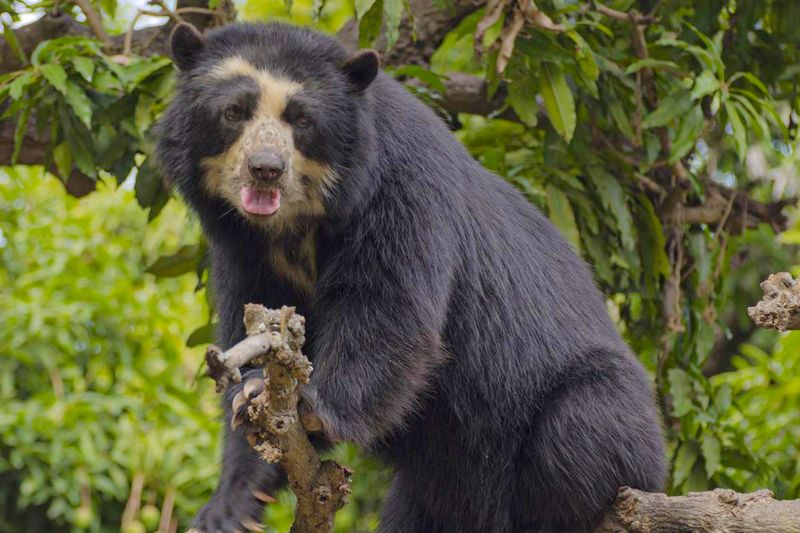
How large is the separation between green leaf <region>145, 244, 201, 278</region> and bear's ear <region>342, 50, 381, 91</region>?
6.17 ft

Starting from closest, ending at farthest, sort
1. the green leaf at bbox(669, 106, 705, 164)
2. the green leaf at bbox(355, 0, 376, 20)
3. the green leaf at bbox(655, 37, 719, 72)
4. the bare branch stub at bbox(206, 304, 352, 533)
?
1. the bare branch stub at bbox(206, 304, 352, 533)
2. the green leaf at bbox(355, 0, 376, 20)
3. the green leaf at bbox(655, 37, 719, 72)
4. the green leaf at bbox(669, 106, 705, 164)

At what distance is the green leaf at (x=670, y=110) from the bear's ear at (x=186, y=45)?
2090 mm

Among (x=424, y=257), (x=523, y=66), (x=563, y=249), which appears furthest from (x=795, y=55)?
(x=424, y=257)

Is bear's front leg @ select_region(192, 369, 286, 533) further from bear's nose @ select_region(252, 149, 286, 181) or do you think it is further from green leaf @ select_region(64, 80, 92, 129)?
green leaf @ select_region(64, 80, 92, 129)

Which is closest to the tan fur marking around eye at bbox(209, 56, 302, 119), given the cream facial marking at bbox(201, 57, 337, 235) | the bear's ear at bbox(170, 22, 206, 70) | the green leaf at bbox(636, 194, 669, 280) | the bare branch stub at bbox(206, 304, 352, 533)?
the cream facial marking at bbox(201, 57, 337, 235)

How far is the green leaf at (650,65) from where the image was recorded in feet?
17.2

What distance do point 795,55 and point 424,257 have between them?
322 cm

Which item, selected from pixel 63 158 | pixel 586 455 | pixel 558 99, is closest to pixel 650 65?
pixel 558 99

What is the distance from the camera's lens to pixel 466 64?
278 inches

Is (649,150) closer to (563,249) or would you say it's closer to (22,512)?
(563,249)

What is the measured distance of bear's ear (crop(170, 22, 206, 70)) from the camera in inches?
161

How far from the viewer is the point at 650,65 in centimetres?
532

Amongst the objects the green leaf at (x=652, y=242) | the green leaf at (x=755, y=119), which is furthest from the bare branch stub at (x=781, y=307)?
the green leaf at (x=652, y=242)

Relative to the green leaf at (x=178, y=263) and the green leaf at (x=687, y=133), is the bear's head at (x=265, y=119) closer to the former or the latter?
the green leaf at (x=178, y=263)
